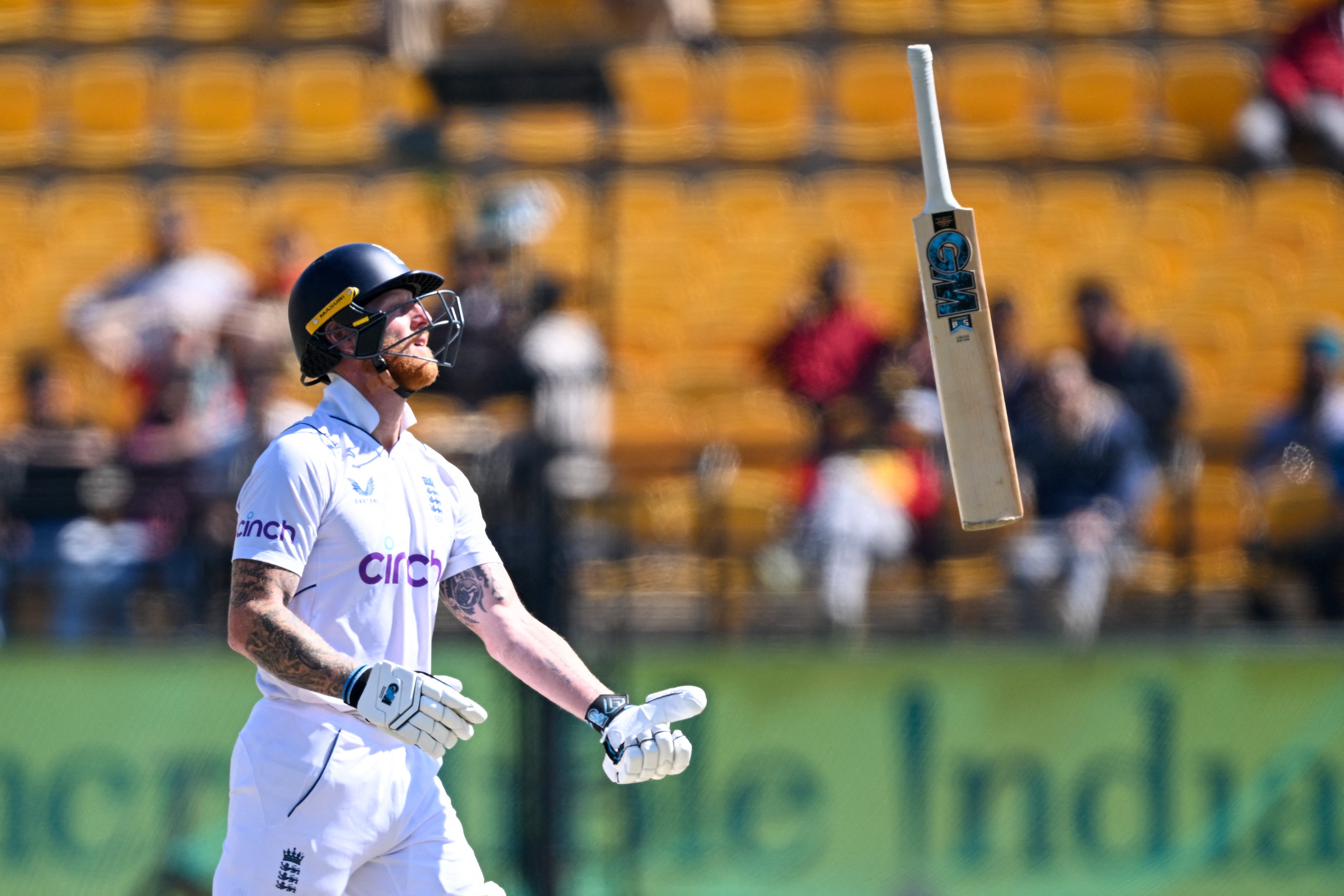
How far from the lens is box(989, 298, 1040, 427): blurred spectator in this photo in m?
8.79

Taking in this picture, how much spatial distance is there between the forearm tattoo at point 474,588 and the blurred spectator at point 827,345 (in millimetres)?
5207

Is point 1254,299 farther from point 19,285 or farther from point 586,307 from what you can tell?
point 19,285

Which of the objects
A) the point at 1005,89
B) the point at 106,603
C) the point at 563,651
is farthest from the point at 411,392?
the point at 1005,89

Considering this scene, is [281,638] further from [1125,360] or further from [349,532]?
[1125,360]

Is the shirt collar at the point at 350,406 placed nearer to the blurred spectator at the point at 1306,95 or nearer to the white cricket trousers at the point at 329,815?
the white cricket trousers at the point at 329,815

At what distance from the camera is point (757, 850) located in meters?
8.27

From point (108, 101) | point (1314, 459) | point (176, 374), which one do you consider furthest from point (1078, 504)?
point (108, 101)

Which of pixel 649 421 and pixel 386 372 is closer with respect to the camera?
pixel 386 372

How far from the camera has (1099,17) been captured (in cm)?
1492

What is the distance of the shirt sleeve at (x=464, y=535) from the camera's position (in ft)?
14.0

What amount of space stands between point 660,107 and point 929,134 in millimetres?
10843

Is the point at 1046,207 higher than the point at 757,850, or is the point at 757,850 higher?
the point at 1046,207

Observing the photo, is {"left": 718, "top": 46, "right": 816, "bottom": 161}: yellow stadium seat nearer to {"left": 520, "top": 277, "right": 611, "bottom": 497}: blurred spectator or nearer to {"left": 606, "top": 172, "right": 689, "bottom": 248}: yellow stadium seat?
{"left": 606, "top": 172, "right": 689, "bottom": 248}: yellow stadium seat

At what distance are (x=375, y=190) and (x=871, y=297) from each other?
4.61 m
